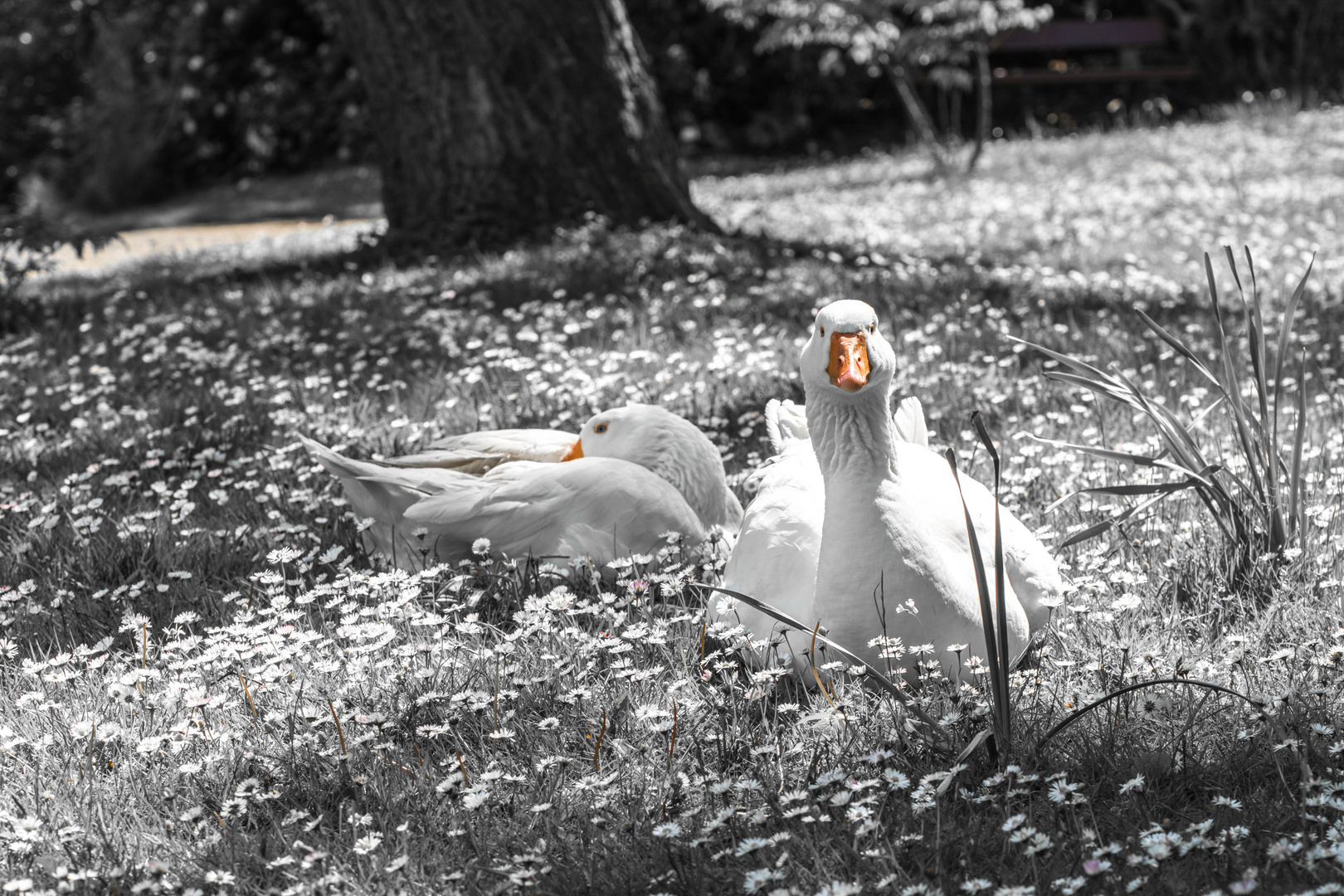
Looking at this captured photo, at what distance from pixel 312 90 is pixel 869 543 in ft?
78.5

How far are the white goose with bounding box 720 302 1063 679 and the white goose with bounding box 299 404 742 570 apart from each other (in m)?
0.64

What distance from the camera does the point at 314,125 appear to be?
24.1 m

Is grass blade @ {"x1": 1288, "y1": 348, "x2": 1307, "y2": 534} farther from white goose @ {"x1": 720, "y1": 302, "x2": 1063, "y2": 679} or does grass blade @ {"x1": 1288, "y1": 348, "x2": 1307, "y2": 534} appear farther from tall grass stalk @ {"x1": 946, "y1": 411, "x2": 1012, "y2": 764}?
tall grass stalk @ {"x1": 946, "y1": 411, "x2": 1012, "y2": 764}

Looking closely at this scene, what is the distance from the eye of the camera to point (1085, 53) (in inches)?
976

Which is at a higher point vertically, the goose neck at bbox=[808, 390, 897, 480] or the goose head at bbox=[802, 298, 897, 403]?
the goose head at bbox=[802, 298, 897, 403]

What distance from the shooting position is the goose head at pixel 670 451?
13.4 ft

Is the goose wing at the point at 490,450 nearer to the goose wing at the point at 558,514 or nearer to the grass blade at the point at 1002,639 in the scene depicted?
the goose wing at the point at 558,514

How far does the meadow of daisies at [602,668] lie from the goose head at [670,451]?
473mm

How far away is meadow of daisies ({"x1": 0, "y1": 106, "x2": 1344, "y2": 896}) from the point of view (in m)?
2.29

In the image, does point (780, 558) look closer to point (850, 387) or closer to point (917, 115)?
point (850, 387)

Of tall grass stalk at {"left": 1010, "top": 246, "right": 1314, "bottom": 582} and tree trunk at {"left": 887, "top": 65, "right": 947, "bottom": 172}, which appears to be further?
tree trunk at {"left": 887, "top": 65, "right": 947, "bottom": 172}

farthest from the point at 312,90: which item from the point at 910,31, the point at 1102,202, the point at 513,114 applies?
the point at 1102,202

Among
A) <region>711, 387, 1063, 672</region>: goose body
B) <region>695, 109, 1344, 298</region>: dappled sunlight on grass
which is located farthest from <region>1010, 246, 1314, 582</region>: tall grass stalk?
<region>695, 109, 1344, 298</region>: dappled sunlight on grass

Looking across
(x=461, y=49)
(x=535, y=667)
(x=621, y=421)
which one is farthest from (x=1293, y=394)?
(x=461, y=49)
